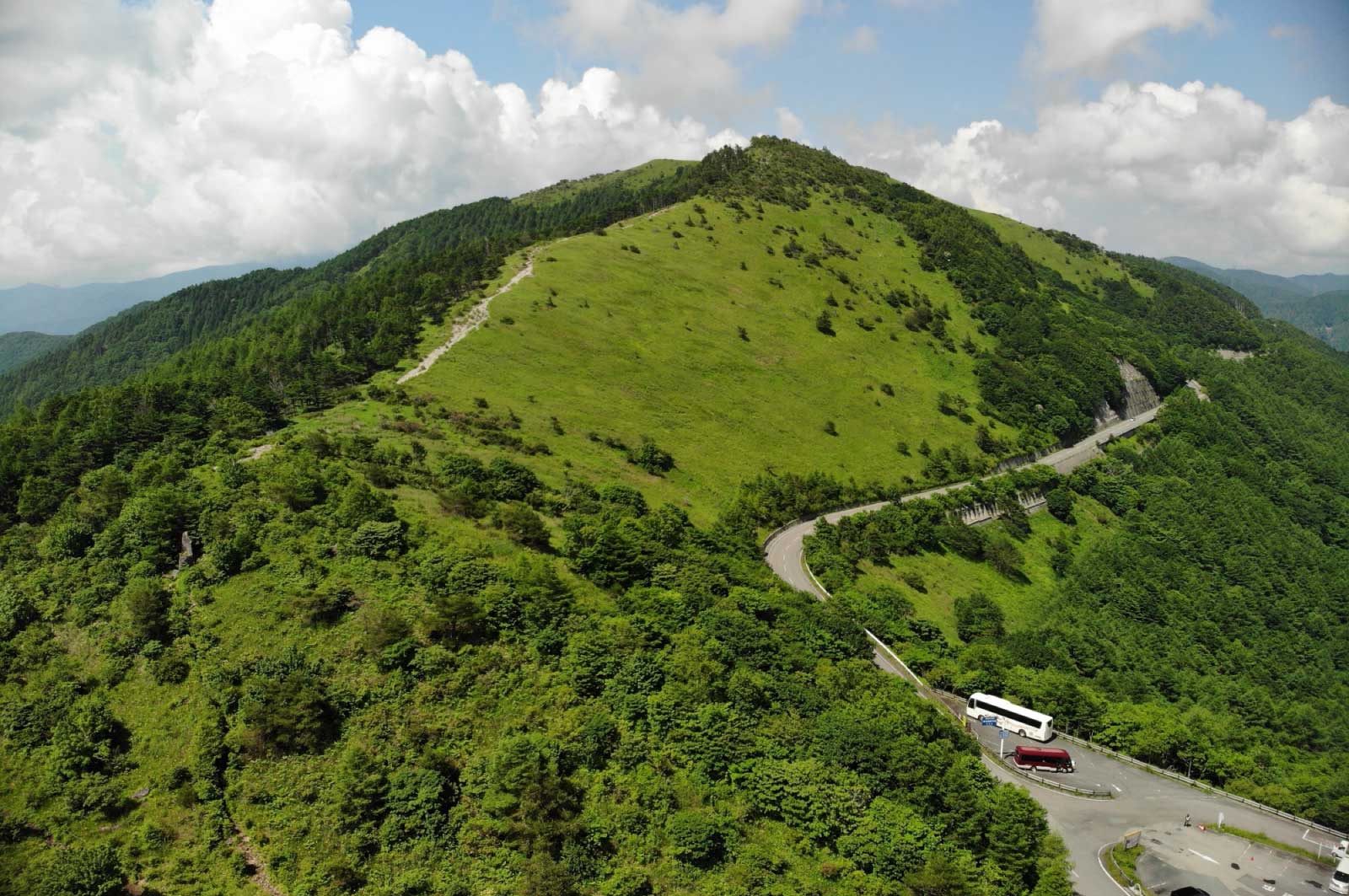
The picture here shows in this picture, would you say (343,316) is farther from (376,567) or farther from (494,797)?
(494,797)

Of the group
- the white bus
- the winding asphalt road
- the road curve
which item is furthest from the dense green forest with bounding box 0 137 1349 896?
the white bus

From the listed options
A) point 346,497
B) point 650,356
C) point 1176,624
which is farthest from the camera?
point 650,356

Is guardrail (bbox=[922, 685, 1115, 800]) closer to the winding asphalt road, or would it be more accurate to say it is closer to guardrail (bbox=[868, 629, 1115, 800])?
guardrail (bbox=[868, 629, 1115, 800])

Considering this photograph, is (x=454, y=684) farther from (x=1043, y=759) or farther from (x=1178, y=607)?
(x=1178, y=607)

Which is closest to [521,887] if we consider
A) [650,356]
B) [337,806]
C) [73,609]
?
[337,806]

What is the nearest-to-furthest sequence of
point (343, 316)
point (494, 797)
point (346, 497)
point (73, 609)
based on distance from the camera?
point (494, 797) → point (73, 609) → point (346, 497) → point (343, 316)

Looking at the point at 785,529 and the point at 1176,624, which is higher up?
the point at 785,529

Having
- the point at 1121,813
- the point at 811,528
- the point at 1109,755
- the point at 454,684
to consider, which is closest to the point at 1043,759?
the point at 1121,813
